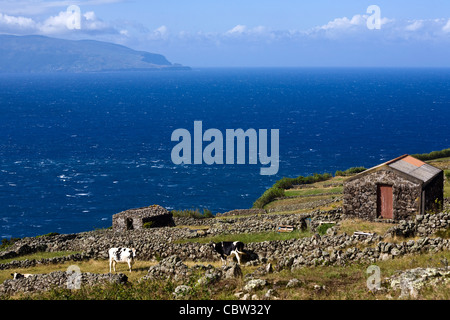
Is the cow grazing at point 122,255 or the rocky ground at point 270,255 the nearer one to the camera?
the rocky ground at point 270,255

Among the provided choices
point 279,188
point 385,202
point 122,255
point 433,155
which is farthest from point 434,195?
point 433,155

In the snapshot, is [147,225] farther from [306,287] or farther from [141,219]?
[306,287]

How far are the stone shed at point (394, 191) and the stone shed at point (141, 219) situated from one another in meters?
20.8

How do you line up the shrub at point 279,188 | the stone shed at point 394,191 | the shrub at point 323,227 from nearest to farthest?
the stone shed at point 394,191 < the shrub at point 323,227 < the shrub at point 279,188

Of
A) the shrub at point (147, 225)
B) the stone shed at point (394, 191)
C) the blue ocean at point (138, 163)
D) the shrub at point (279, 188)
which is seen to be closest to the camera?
the stone shed at point (394, 191)

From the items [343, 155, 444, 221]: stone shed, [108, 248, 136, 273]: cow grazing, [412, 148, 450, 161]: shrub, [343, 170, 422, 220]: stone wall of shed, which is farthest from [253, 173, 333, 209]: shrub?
[108, 248, 136, 273]: cow grazing

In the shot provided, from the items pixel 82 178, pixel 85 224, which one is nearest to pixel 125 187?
pixel 82 178

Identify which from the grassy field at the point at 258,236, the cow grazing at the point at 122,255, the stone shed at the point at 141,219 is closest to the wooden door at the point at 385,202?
the grassy field at the point at 258,236

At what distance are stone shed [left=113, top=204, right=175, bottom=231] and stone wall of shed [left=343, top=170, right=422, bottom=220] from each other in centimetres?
2083

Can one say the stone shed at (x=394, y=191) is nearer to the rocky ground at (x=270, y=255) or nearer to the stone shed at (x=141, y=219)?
the rocky ground at (x=270, y=255)

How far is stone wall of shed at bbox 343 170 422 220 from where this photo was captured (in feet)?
103

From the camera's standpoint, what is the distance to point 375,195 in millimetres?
32500

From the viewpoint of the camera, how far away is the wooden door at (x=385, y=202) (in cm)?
3216

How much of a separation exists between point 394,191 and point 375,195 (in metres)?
1.18
